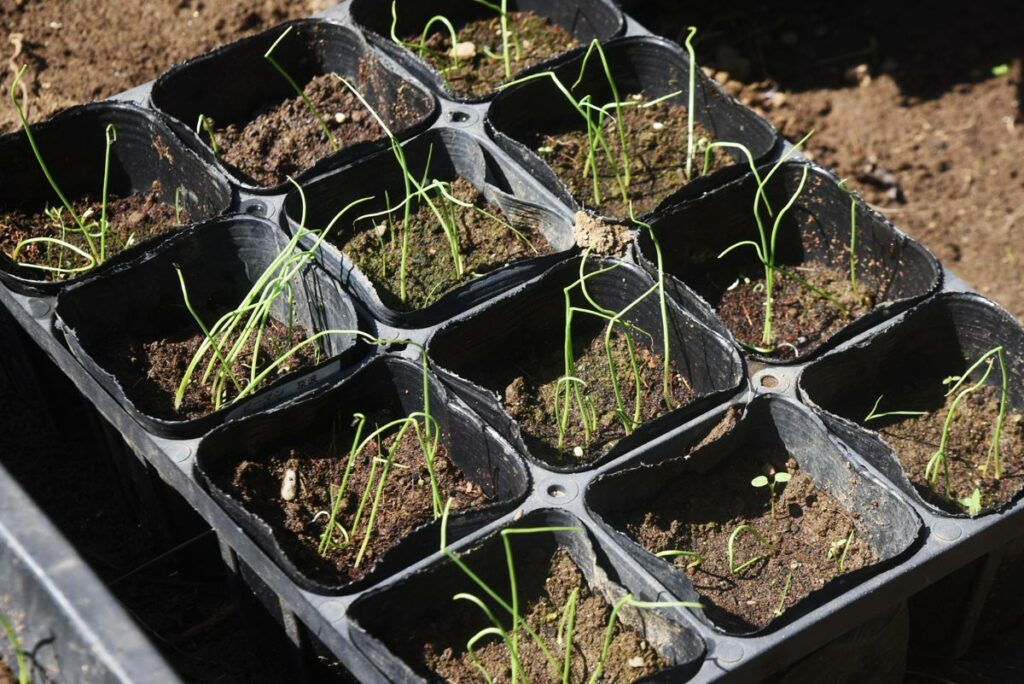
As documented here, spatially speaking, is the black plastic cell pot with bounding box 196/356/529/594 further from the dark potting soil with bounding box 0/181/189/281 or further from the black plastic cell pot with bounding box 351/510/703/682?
the dark potting soil with bounding box 0/181/189/281

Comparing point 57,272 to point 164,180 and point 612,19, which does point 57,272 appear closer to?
point 164,180

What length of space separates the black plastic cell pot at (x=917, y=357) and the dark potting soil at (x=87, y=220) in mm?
1419

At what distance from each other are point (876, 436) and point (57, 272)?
1.71m

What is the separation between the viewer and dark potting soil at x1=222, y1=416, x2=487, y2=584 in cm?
240

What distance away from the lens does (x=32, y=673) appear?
6.57 feet

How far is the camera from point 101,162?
3.09 m

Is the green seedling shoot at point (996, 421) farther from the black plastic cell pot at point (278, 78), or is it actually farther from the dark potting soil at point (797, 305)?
the black plastic cell pot at point (278, 78)

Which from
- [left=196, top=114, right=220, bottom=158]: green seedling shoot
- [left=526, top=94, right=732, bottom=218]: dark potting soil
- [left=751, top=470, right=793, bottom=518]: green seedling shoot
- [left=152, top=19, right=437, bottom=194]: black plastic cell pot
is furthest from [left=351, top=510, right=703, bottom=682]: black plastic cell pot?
[left=196, top=114, right=220, bottom=158]: green seedling shoot

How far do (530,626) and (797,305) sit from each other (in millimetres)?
960

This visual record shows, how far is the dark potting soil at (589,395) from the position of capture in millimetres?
2578

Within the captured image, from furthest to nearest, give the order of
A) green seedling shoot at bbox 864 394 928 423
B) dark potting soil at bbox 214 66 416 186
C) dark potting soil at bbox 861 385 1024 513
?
dark potting soil at bbox 214 66 416 186 → green seedling shoot at bbox 864 394 928 423 → dark potting soil at bbox 861 385 1024 513

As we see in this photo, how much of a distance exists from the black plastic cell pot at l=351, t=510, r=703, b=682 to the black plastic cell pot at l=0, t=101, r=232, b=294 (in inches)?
41.8

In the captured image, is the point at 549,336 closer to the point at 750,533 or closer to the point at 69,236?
the point at 750,533

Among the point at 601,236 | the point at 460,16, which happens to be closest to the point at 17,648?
the point at 601,236
